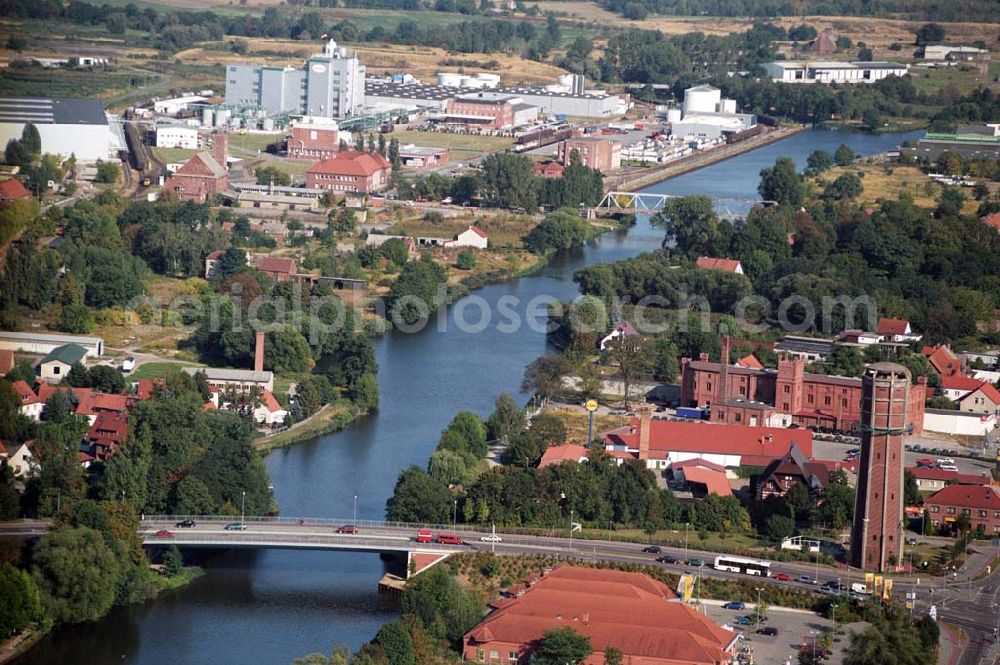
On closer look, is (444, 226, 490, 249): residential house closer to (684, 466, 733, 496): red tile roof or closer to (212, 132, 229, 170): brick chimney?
(212, 132, 229, 170): brick chimney

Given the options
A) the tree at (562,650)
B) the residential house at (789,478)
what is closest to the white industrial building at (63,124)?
the residential house at (789,478)

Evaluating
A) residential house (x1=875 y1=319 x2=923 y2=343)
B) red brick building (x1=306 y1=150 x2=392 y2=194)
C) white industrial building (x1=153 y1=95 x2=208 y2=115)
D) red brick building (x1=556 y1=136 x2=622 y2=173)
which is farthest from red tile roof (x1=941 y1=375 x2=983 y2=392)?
white industrial building (x1=153 y1=95 x2=208 y2=115)

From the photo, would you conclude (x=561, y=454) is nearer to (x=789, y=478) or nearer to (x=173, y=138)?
(x=789, y=478)

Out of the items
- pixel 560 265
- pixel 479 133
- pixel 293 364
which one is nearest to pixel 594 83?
pixel 479 133

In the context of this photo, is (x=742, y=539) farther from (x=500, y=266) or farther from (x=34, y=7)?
(x=34, y=7)

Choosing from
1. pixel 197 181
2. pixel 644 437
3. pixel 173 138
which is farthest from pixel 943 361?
pixel 173 138

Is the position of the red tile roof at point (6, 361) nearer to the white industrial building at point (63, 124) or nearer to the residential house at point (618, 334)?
the residential house at point (618, 334)
